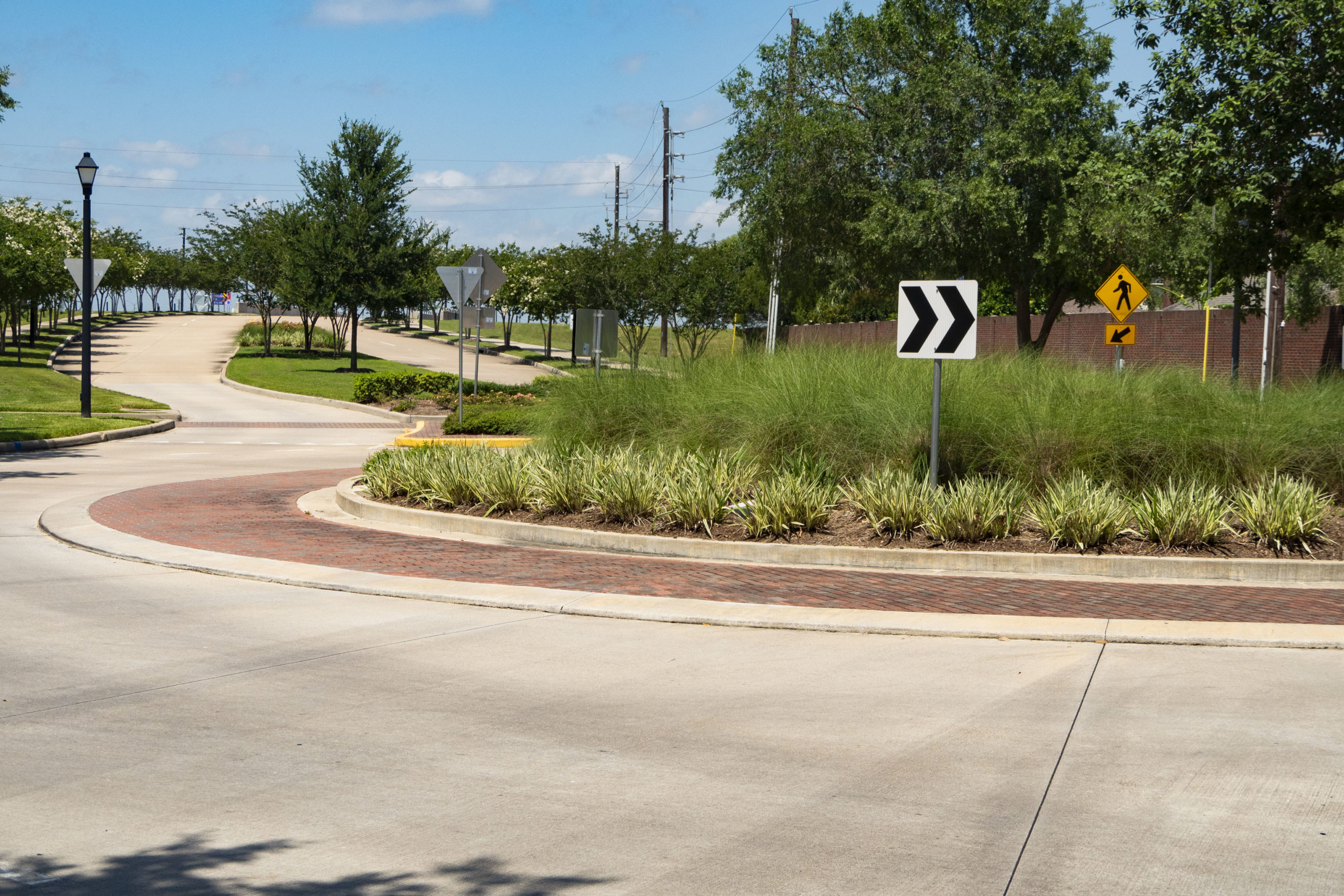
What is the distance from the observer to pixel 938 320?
11.7m

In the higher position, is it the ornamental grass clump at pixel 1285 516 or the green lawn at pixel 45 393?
the ornamental grass clump at pixel 1285 516

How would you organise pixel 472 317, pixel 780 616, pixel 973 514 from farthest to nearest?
pixel 472 317 → pixel 973 514 → pixel 780 616

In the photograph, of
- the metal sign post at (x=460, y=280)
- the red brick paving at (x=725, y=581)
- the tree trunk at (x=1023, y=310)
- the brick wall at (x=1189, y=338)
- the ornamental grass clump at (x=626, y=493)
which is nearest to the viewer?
the red brick paving at (x=725, y=581)

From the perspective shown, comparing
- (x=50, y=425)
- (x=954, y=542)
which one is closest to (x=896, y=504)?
(x=954, y=542)

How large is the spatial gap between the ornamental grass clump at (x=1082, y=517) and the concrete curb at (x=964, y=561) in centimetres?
23

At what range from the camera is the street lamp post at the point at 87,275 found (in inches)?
1095

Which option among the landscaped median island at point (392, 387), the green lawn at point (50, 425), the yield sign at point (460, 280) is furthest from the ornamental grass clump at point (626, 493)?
the green lawn at point (50, 425)

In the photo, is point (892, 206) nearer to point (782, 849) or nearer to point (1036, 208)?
point (1036, 208)

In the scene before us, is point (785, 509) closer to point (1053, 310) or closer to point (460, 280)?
point (460, 280)

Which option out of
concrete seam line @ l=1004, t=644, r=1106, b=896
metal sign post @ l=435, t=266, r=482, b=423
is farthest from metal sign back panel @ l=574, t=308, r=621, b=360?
concrete seam line @ l=1004, t=644, r=1106, b=896

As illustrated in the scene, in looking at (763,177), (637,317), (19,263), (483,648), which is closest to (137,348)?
(19,263)

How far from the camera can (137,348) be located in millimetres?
68875

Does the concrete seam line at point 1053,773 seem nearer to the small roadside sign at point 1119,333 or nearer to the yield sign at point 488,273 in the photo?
the small roadside sign at point 1119,333

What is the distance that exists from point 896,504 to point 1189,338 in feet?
87.2
